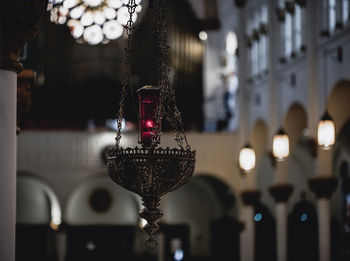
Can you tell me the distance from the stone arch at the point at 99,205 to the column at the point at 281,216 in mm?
7579

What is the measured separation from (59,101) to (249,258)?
882 cm

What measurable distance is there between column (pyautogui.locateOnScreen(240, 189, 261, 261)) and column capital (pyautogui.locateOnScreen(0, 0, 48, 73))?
60.7ft

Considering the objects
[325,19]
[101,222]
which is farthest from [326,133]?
[101,222]

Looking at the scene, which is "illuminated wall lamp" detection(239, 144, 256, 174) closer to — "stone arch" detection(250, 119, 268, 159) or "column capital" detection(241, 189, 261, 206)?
"stone arch" detection(250, 119, 268, 159)

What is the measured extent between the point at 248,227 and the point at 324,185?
6.69 m

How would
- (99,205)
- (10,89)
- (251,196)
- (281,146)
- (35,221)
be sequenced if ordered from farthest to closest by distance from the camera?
1. (99,205)
2. (35,221)
3. (251,196)
4. (281,146)
5. (10,89)

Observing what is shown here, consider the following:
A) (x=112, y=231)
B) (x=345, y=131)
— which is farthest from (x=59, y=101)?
(x=345, y=131)

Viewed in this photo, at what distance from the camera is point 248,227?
24.3 meters

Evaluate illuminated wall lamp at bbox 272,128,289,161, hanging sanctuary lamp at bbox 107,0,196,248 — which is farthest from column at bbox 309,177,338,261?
hanging sanctuary lamp at bbox 107,0,196,248

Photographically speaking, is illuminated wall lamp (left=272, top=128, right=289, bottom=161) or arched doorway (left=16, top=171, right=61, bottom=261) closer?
illuminated wall lamp (left=272, top=128, right=289, bottom=161)

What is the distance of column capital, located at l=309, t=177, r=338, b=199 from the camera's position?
17969 millimetres

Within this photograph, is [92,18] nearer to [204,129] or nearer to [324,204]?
[204,129]

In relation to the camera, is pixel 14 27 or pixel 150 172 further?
pixel 14 27

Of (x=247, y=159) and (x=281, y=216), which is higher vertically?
(x=247, y=159)
